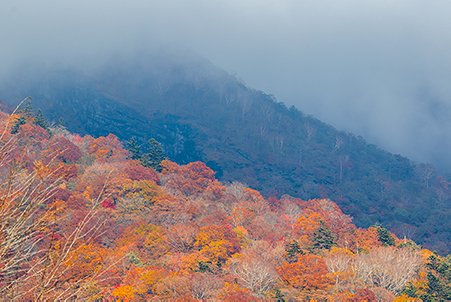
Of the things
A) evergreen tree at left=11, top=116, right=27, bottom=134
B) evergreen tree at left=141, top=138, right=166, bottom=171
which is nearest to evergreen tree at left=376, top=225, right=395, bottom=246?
evergreen tree at left=141, top=138, right=166, bottom=171

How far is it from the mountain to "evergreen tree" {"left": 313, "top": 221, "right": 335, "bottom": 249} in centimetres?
4151

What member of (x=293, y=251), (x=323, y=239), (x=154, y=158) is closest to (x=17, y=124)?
(x=154, y=158)

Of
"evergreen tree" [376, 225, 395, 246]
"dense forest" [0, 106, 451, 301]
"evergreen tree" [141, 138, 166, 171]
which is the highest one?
"evergreen tree" [376, 225, 395, 246]

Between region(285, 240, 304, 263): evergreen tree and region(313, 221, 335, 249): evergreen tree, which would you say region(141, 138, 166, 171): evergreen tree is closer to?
region(313, 221, 335, 249): evergreen tree

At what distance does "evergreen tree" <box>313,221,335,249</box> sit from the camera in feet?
116

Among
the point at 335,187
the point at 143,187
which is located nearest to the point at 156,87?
the point at 335,187

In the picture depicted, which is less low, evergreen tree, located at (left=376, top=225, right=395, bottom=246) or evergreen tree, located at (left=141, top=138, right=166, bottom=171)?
evergreen tree, located at (left=376, top=225, right=395, bottom=246)

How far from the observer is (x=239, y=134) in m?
113

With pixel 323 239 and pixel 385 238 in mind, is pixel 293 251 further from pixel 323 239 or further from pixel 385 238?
pixel 385 238

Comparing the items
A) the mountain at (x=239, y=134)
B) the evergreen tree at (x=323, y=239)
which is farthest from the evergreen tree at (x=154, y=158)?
the mountain at (x=239, y=134)

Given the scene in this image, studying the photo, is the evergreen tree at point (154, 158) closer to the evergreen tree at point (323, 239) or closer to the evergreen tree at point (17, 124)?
the evergreen tree at point (17, 124)

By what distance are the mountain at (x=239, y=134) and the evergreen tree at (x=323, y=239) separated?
4151cm

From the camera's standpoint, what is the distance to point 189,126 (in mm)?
114312

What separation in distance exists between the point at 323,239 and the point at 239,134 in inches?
3070
